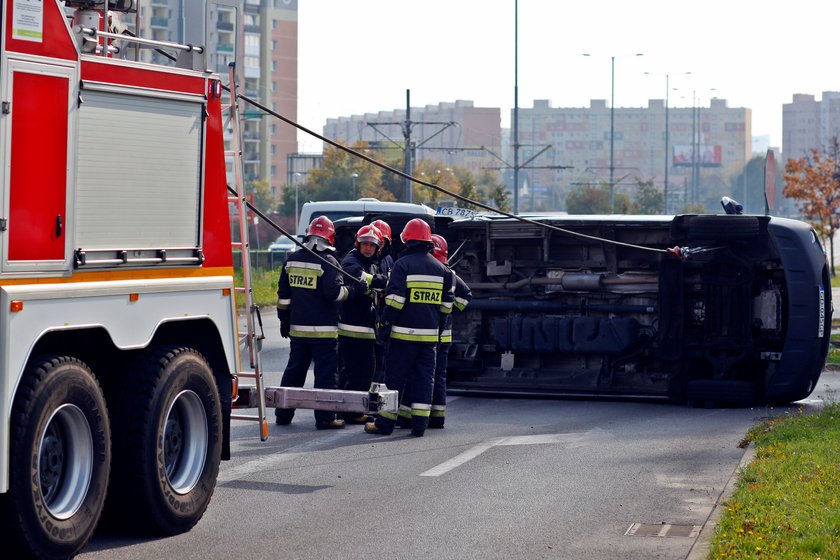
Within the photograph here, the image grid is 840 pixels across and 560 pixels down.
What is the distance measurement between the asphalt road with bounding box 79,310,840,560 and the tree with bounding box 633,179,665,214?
6591cm

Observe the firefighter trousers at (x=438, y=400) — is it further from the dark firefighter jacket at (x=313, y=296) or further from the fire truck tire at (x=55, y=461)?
the fire truck tire at (x=55, y=461)

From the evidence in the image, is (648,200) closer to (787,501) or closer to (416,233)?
(416,233)

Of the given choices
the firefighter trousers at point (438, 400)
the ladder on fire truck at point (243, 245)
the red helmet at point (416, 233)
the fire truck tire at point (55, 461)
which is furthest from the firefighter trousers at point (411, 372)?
the fire truck tire at point (55, 461)

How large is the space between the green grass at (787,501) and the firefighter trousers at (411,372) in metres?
2.73

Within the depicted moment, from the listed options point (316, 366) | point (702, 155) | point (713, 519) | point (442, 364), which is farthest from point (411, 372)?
point (702, 155)

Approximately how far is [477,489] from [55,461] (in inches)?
131

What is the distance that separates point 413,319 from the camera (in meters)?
11.9

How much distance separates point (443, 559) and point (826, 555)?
6.19 ft

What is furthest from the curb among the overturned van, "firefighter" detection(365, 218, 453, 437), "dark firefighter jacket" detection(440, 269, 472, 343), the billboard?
the billboard

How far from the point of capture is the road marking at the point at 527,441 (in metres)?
10.5

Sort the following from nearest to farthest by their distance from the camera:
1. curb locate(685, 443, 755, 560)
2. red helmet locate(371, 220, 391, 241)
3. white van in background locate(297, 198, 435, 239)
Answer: curb locate(685, 443, 755, 560) < red helmet locate(371, 220, 391, 241) < white van in background locate(297, 198, 435, 239)

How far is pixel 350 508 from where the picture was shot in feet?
27.9

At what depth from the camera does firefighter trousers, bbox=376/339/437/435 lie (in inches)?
467

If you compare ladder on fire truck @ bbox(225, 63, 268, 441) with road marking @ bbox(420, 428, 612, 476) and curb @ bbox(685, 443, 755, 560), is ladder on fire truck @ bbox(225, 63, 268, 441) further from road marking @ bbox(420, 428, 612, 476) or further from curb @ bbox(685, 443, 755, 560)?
curb @ bbox(685, 443, 755, 560)
